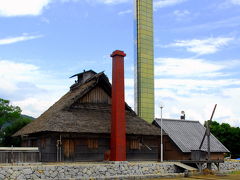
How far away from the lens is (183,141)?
37.1 metres

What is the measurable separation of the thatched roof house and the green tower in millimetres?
18250

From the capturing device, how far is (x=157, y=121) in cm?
3919

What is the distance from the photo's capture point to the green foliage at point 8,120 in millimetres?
49250

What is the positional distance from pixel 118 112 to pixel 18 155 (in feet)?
26.3

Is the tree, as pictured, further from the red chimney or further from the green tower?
the red chimney

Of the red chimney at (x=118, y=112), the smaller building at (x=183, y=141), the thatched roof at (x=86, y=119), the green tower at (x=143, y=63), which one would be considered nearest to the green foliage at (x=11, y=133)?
the thatched roof at (x=86, y=119)

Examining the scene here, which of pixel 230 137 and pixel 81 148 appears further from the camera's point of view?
pixel 230 137

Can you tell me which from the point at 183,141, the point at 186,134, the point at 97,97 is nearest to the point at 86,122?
the point at 97,97

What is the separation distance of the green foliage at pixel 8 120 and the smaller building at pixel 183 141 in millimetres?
20430

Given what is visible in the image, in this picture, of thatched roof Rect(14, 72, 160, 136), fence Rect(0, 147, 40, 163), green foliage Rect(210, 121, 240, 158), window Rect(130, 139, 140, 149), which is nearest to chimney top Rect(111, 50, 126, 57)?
thatched roof Rect(14, 72, 160, 136)

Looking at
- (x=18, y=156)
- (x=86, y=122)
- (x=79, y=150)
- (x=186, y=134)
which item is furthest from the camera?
(x=186, y=134)

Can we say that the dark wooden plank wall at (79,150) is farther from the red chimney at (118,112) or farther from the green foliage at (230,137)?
the green foliage at (230,137)

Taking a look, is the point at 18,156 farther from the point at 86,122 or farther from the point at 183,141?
the point at 183,141

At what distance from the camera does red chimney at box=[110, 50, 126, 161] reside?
28469 mm
